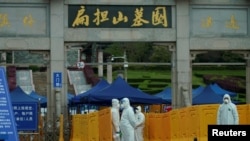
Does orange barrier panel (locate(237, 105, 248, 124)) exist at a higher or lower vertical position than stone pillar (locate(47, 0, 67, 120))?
lower

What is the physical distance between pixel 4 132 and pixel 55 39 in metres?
13.7

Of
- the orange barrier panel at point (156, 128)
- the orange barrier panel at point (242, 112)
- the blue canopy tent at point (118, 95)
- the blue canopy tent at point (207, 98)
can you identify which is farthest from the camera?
the blue canopy tent at point (207, 98)

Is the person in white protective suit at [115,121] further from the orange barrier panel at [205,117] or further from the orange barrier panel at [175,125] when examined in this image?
the orange barrier panel at [205,117]

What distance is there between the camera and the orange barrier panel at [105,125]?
860 inches

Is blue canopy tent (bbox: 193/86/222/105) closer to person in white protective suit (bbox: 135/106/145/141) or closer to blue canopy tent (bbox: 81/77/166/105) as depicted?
blue canopy tent (bbox: 81/77/166/105)

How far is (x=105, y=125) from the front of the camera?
2275 centimetres

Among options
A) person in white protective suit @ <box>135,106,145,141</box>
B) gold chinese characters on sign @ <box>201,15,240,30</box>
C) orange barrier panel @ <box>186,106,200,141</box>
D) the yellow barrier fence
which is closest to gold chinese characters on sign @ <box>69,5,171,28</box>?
gold chinese characters on sign @ <box>201,15,240,30</box>

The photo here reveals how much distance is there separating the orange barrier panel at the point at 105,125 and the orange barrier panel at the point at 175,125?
5.85ft

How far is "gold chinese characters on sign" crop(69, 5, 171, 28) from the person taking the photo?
94.1 feet

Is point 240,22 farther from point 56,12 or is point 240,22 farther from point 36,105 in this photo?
point 36,105

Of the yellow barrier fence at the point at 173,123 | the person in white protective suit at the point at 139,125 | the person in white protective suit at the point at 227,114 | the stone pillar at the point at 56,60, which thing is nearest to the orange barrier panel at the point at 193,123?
the yellow barrier fence at the point at 173,123

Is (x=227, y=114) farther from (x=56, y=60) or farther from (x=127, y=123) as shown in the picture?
(x=56, y=60)

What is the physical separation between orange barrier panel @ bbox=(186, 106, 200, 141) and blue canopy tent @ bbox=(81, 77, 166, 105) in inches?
361

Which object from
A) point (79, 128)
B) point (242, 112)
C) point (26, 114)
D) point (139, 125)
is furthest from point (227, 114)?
point (79, 128)
